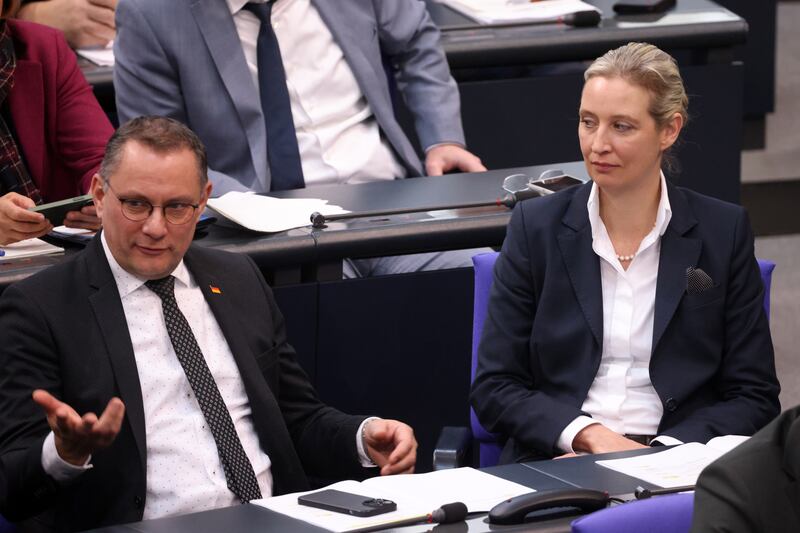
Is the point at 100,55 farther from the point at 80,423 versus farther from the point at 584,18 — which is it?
the point at 80,423

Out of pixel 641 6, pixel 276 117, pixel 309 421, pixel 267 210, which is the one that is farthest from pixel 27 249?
pixel 641 6

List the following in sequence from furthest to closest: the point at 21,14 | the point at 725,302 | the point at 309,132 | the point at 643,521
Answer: the point at 21,14 < the point at 309,132 < the point at 725,302 < the point at 643,521

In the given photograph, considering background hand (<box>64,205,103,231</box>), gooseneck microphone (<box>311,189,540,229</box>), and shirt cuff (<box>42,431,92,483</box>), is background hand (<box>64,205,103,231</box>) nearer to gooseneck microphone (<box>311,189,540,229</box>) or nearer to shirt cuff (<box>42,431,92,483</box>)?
gooseneck microphone (<box>311,189,540,229</box>)

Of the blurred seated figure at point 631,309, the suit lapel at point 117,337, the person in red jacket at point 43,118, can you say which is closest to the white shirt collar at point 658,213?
the blurred seated figure at point 631,309

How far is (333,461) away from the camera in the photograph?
110 inches

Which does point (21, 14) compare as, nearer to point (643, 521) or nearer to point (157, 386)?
point (157, 386)

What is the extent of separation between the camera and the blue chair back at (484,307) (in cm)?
303

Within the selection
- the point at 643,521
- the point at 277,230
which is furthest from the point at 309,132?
the point at 643,521

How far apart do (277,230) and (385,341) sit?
14.5 inches

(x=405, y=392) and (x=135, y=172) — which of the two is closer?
(x=135, y=172)

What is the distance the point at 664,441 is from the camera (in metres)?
2.79

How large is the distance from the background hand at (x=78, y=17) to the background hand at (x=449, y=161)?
41.3 inches

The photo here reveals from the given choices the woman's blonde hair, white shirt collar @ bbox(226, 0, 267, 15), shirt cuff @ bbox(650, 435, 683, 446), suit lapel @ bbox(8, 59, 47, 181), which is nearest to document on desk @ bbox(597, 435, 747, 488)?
shirt cuff @ bbox(650, 435, 683, 446)

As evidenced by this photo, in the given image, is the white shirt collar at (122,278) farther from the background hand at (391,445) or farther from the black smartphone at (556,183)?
the black smartphone at (556,183)
